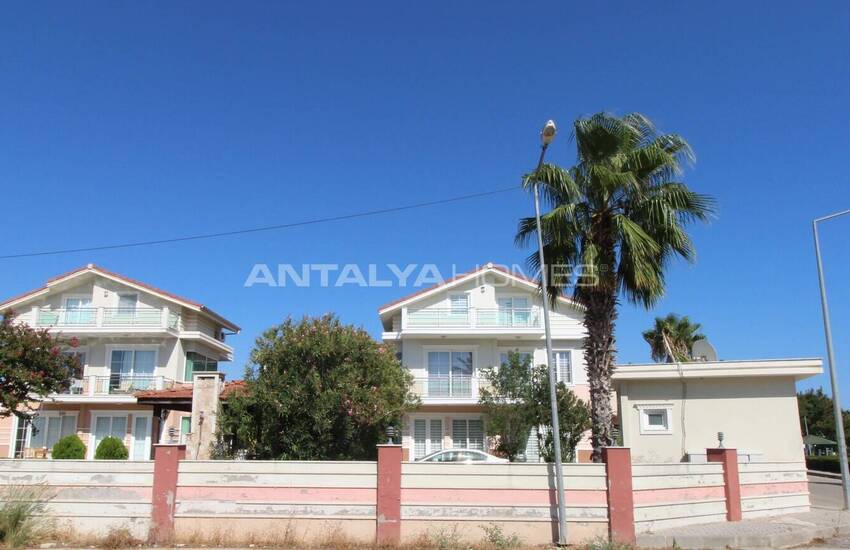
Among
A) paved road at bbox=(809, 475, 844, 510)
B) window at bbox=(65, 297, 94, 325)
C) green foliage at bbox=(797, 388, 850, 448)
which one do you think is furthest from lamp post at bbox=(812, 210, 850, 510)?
green foliage at bbox=(797, 388, 850, 448)

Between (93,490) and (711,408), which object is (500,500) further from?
(711,408)

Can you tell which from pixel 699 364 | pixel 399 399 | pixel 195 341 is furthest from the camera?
pixel 195 341

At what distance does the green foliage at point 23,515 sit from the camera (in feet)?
37.5

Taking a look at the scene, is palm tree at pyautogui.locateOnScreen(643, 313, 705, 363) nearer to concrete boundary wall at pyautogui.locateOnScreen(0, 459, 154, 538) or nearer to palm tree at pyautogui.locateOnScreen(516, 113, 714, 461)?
palm tree at pyautogui.locateOnScreen(516, 113, 714, 461)

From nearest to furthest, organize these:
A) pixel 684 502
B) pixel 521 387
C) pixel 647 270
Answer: pixel 684 502 → pixel 647 270 → pixel 521 387

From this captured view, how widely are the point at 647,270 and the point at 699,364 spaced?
6932mm

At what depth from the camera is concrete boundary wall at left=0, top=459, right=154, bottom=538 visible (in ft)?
40.0

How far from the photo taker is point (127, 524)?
1216 centimetres

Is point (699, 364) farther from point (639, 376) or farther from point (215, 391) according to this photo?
point (215, 391)

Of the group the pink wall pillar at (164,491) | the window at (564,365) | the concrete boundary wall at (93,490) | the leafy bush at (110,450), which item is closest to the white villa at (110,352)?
the leafy bush at (110,450)

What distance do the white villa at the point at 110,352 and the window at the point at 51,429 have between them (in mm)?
40

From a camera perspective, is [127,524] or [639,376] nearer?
[127,524]

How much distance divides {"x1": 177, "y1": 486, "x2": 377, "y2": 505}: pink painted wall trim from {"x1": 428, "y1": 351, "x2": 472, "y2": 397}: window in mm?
17408

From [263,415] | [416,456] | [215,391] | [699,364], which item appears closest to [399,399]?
[263,415]
